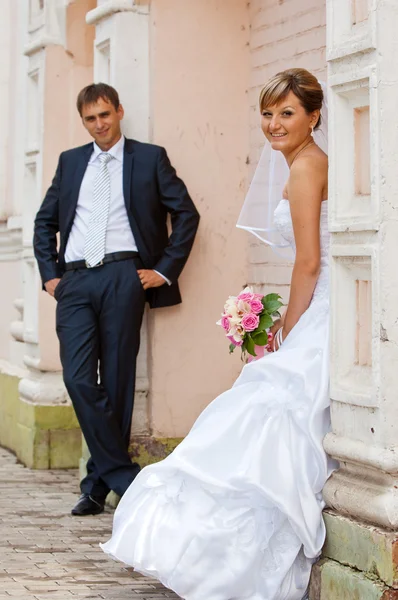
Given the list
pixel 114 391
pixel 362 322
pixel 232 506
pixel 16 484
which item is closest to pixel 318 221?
pixel 362 322

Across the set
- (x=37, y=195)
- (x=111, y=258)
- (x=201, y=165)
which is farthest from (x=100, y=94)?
(x=37, y=195)

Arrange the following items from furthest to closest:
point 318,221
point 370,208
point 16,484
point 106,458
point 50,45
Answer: point 50,45, point 16,484, point 106,458, point 318,221, point 370,208

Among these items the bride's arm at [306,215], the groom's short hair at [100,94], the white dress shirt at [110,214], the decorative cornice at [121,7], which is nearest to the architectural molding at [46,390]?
the white dress shirt at [110,214]

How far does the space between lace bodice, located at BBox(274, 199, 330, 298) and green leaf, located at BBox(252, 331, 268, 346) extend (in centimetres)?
26

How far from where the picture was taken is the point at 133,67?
23.1 ft

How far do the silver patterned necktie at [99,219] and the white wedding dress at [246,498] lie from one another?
206 cm

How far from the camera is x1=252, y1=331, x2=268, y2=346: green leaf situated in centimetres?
508

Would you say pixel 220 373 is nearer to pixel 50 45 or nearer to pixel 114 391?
pixel 114 391

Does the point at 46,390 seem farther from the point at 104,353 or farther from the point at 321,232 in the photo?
the point at 321,232

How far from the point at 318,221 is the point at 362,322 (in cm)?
61

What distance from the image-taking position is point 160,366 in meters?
7.10

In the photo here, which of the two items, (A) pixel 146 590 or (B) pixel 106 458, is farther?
(B) pixel 106 458

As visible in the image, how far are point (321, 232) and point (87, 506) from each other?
2.51m

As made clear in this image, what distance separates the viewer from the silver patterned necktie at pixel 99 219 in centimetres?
668
